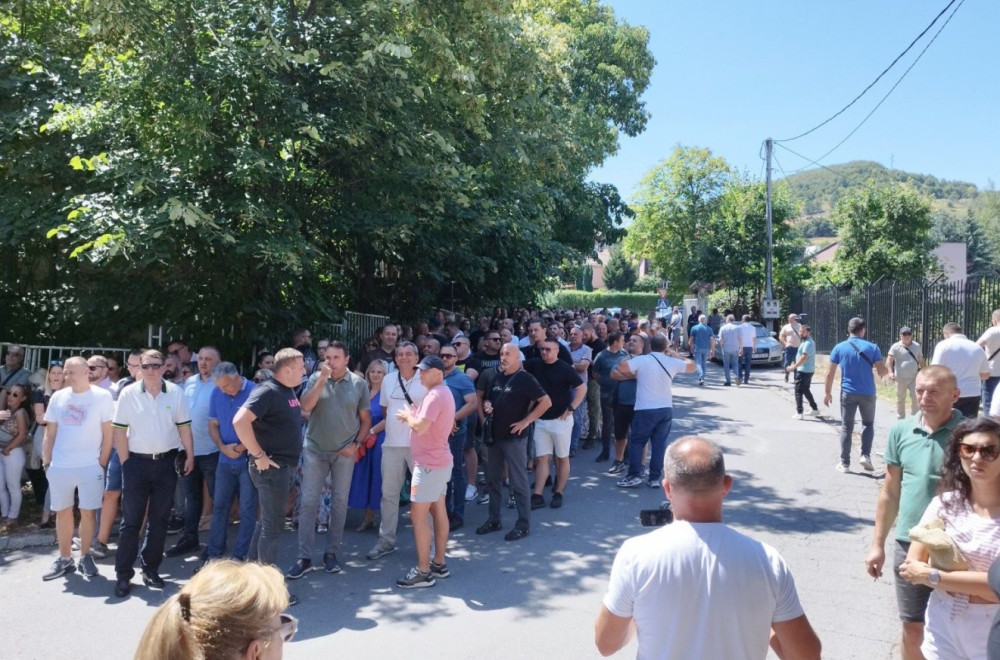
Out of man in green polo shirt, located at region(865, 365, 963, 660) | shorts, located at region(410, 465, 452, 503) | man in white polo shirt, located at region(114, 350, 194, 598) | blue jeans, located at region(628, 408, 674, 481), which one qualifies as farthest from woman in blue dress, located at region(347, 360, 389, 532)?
man in green polo shirt, located at region(865, 365, 963, 660)

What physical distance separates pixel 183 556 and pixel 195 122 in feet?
13.7

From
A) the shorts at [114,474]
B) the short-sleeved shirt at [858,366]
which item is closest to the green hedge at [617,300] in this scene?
the short-sleeved shirt at [858,366]

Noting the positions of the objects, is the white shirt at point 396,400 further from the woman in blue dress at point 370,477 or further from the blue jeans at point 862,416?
the blue jeans at point 862,416

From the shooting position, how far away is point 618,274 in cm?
9281

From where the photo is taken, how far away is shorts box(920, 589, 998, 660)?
10.5ft

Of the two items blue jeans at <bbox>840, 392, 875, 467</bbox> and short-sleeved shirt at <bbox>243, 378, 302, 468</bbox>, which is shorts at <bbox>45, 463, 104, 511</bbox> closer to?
short-sleeved shirt at <bbox>243, 378, 302, 468</bbox>

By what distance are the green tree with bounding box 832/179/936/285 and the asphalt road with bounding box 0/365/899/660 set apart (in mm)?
24123

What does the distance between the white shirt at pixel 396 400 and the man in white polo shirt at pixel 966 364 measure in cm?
578

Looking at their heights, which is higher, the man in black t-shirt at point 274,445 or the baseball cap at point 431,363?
the baseball cap at point 431,363

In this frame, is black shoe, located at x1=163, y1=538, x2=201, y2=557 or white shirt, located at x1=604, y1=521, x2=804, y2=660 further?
black shoe, located at x1=163, y1=538, x2=201, y2=557

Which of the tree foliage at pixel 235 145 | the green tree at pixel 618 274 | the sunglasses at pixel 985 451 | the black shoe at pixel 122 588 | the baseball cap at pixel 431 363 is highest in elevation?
the green tree at pixel 618 274

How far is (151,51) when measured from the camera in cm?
826

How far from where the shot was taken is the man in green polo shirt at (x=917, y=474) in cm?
376

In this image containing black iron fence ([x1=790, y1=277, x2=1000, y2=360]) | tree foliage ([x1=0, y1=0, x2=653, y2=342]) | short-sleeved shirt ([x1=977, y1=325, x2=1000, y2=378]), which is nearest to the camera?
tree foliage ([x1=0, y1=0, x2=653, y2=342])
